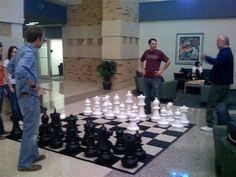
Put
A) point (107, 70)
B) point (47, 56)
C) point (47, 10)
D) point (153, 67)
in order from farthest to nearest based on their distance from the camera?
point (47, 56), point (47, 10), point (107, 70), point (153, 67)

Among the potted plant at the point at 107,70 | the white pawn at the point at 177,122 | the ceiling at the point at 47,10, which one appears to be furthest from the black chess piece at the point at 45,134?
the ceiling at the point at 47,10

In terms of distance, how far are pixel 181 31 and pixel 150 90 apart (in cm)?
520

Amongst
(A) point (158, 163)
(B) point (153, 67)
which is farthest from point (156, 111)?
(A) point (158, 163)

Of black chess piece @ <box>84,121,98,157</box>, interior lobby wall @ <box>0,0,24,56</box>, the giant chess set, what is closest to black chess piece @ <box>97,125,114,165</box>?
the giant chess set

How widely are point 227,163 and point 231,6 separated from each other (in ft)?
25.5

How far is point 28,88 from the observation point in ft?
8.71

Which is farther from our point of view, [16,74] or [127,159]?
[127,159]

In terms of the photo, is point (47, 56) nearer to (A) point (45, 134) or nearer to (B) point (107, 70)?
(B) point (107, 70)

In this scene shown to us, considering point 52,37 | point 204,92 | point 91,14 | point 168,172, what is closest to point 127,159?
point 168,172

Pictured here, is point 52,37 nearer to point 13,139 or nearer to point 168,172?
point 13,139

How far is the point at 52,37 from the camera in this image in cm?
1241

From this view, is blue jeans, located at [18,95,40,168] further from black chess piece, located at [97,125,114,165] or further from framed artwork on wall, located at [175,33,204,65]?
framed artwork on wall, located at [175,33,204,65]

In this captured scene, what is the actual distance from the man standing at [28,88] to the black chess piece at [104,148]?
2.36 feet

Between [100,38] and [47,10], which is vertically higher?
Answer: [47,10]
